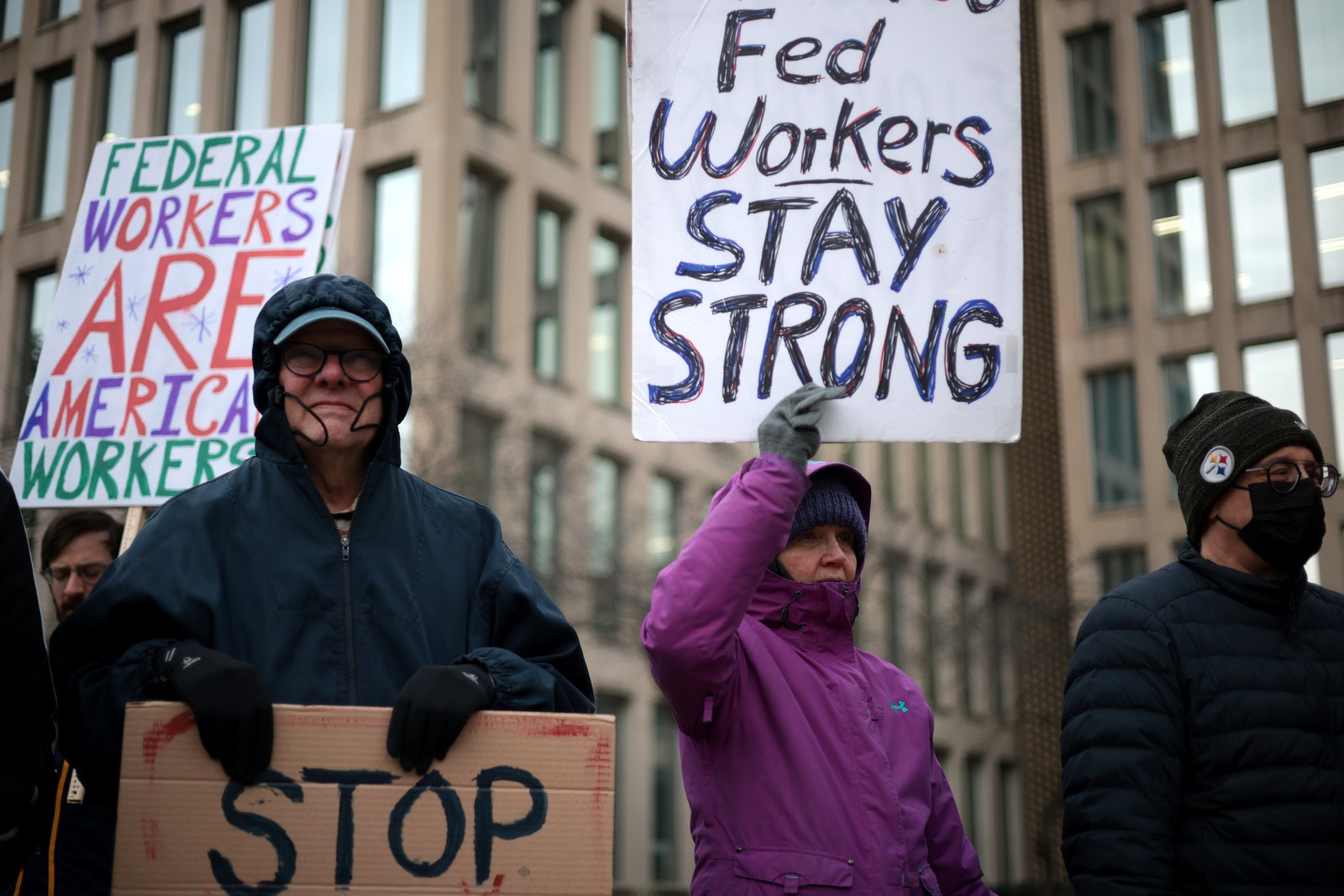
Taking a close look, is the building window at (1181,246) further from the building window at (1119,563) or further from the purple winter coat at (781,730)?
the purple winter coat at (781,730)

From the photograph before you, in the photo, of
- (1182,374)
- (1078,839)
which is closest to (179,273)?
(1078,839)

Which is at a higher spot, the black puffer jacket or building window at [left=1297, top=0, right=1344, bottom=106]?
building window at [left=1297, top=0, right=1344, bottom=106]

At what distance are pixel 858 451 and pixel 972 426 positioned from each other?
2514 cm

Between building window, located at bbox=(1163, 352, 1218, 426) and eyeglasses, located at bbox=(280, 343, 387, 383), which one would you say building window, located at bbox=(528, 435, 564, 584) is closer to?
building window, located at bbox=(1163, 352, 1218, 426)

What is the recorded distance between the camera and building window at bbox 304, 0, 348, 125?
24.5 metres

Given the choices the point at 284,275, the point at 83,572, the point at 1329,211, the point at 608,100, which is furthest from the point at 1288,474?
the point at 608,100

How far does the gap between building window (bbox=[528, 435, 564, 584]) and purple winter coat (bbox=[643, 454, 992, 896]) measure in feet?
57.3

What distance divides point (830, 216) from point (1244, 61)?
25387 millimetres

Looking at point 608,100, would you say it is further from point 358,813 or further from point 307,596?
point 358,813

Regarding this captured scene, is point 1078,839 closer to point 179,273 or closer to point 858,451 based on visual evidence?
point 179,273

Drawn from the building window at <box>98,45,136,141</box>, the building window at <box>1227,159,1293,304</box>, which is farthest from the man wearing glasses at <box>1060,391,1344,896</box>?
the building window at <box>1227,159,1293,304</box>

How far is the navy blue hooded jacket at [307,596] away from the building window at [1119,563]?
27471 mm

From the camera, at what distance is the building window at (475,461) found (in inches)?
755

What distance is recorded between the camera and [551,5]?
92.9 feet
